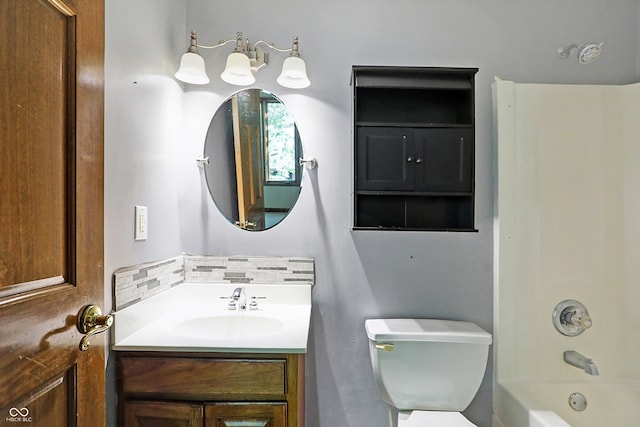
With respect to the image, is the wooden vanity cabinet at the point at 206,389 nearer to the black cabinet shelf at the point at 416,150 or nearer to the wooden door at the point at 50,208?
the wooden door at the point at 50,208

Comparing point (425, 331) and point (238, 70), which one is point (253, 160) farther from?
point (425, 331)

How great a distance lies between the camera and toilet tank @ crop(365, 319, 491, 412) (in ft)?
5.04

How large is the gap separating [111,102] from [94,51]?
1.26 ft

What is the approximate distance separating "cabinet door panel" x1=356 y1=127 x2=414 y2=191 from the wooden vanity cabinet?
814 millimetres

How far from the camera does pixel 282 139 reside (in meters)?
1.78

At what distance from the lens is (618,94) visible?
1.77 metres

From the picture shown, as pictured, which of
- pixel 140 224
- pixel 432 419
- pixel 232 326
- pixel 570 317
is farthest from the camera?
pixel 570 317

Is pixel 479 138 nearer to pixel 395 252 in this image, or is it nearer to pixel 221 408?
pixel 395 252

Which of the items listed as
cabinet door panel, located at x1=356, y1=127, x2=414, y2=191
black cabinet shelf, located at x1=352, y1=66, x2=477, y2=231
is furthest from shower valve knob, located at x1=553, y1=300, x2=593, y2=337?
cabinet door panel, located at x1=356, y1=127, x2=414, y2=191

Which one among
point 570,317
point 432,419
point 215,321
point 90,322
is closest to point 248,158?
point 215,321

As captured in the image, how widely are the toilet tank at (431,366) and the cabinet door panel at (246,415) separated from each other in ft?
1.58

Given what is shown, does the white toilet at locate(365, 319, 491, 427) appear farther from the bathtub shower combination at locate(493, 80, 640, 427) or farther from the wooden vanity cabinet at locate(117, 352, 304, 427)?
the wooden vanity cabinet at locate(117, 352, 304, 427)

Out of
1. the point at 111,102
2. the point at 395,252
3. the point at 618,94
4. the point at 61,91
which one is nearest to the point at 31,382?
the point at 61,91

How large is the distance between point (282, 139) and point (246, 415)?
111 cm
